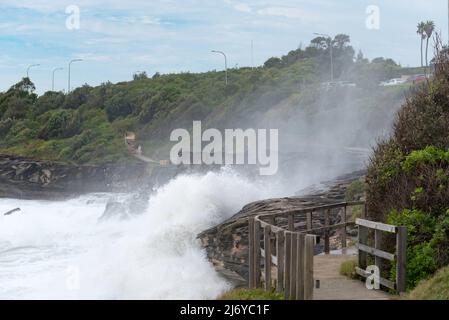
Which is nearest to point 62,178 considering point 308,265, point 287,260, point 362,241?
point 362,241

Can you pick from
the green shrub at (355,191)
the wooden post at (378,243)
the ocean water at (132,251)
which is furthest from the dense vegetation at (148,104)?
the wooden post at (378,243)

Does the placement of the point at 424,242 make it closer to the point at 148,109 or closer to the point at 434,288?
the point at 434,288

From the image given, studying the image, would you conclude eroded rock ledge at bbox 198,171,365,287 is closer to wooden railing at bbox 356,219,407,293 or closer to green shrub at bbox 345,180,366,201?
green shrub at bbox 345,180,366,201

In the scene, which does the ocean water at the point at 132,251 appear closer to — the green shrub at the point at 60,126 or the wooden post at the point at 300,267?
the wooden post at the point at 300,267

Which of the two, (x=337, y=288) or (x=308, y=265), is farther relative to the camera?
(x=337, y=288)

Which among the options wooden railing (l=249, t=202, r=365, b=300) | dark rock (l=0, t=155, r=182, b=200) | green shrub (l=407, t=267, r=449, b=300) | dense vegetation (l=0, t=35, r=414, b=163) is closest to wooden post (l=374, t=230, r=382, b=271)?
wooden railing (l=249, t=202, r=365, b=300)
